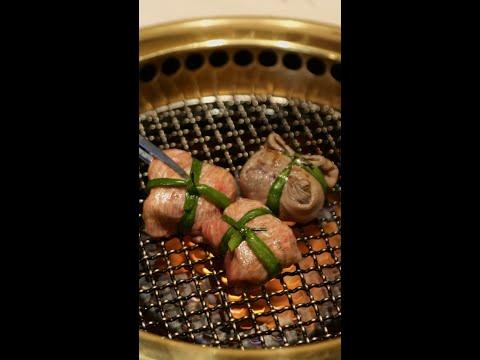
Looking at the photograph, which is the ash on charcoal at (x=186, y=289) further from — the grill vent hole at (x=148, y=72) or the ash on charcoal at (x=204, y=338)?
the grill vent hole at (x=148, y=72)

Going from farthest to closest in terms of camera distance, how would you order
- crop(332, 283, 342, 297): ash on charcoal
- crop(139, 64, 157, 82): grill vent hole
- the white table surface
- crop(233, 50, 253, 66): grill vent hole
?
1. the white table surface
2. crop(233, 50, 253, 66): grill vent hole
3. crop(139, 64, 157, 82): grill vent hole
4. crop(332, 283, 342, 297): ash on charcoal

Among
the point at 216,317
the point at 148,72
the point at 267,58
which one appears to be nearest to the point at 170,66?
the point at 148,72

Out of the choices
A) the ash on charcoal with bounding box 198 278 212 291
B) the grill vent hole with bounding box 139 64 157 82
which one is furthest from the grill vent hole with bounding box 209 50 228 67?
the ash on charcoal with bounding box 198 278 212 291

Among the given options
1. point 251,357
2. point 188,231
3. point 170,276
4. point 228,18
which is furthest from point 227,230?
point 228,18

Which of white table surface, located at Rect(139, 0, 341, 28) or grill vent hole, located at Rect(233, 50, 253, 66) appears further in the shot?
white table surface, located at Rect(139, 0, 341, 28)

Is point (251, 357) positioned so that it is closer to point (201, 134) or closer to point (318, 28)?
point (201, 134)

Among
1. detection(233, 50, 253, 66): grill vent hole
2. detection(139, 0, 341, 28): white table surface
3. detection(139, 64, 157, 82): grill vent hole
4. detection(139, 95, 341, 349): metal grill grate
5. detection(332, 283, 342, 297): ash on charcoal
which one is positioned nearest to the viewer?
detection(139, 95, 341, 349): metal grill grate

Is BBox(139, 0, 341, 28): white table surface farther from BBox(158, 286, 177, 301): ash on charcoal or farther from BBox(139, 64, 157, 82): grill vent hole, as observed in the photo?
BBox(158, 286, 177, 301): ash on charcoal
